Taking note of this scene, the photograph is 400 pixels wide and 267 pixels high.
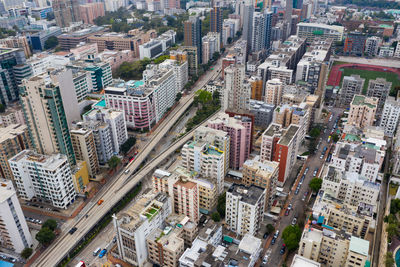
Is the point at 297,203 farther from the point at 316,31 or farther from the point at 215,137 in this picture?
the point at 316,31

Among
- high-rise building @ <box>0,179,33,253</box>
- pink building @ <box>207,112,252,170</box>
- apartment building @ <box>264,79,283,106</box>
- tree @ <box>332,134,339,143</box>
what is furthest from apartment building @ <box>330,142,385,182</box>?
high-rise building @ <box>0,179,33,253</box>

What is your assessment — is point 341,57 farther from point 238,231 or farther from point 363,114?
point 238,231

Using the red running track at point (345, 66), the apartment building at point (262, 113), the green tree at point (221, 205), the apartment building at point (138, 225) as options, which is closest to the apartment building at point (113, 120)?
the apartment building at point (138, 225)

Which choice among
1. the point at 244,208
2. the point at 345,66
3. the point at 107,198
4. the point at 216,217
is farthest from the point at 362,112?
the point at 345,66

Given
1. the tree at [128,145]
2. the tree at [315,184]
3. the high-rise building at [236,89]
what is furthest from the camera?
the high-rise building at [236,89]

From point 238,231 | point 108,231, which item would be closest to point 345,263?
point 238,231

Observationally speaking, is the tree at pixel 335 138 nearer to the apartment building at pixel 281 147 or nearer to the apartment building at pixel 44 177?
the apartment building at pixel 281 147
